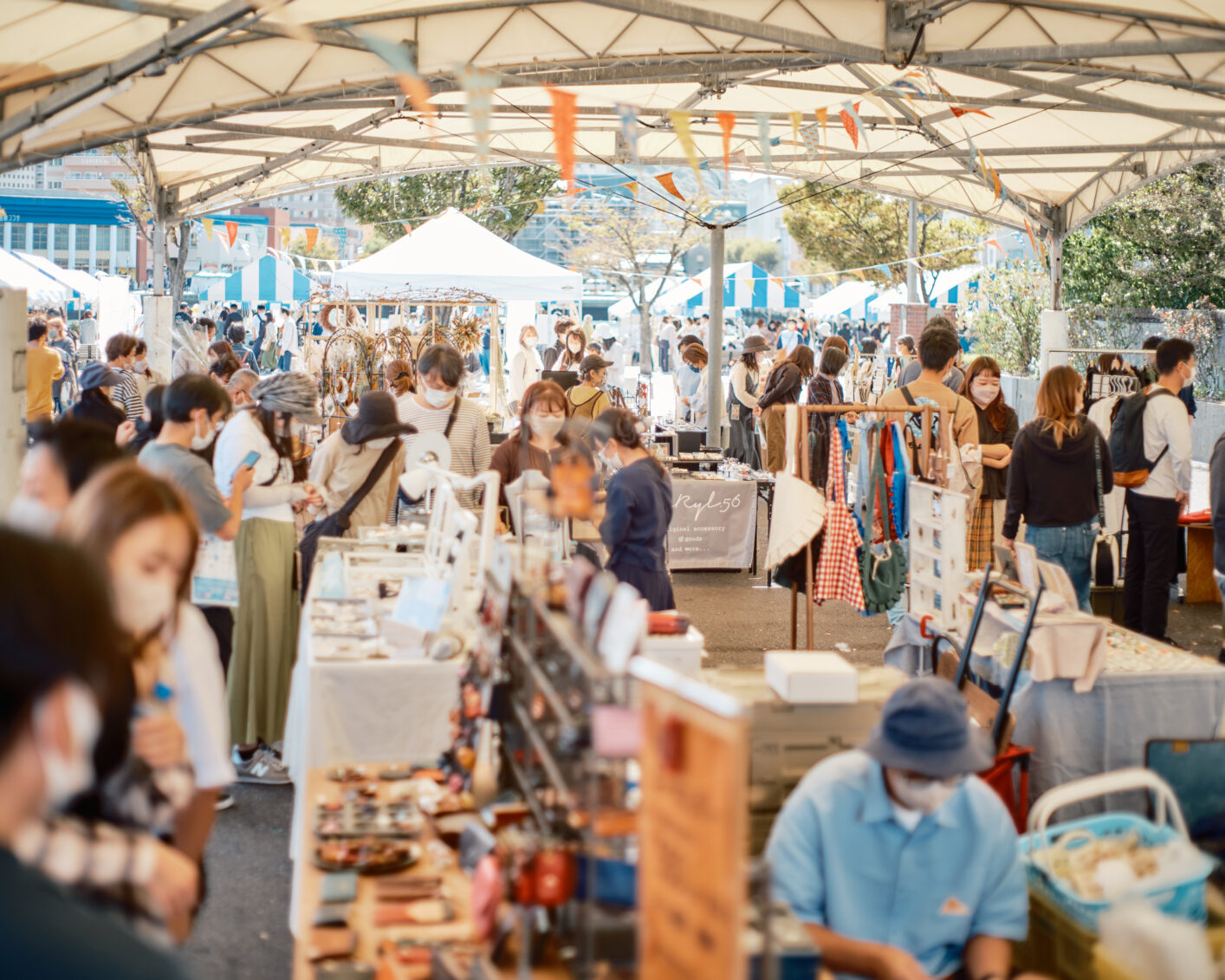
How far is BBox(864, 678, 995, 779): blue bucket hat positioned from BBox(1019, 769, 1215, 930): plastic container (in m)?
0.59

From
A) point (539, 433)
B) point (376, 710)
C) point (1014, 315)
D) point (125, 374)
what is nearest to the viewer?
point (376, 710)

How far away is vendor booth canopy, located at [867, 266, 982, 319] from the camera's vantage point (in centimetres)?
2741

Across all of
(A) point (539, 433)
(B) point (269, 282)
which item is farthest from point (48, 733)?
(B) point (269, 282)

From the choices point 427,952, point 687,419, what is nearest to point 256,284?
point 687,419

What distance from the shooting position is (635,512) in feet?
17.5

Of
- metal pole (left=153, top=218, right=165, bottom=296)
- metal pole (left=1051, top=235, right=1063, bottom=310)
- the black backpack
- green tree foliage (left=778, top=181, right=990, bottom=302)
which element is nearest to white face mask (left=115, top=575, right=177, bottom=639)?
the black backpack

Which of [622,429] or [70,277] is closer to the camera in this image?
[622,429]

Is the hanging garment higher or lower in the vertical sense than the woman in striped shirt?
lower

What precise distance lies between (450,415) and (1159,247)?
46.1ft

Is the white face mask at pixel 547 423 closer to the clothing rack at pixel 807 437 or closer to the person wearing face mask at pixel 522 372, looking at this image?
the clothing rack at pixel 807 437

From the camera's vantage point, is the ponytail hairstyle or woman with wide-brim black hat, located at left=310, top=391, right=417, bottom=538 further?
woman with wide-brim black hat, located at left=310, top=391, right=417, bottom=538

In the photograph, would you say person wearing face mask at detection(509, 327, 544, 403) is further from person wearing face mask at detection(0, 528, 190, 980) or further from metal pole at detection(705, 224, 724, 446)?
person wearing face mask at detection(0, 528, 190, 980)

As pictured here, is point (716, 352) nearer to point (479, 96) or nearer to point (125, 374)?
point (125, 374)

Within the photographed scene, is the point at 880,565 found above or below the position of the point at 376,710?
above
